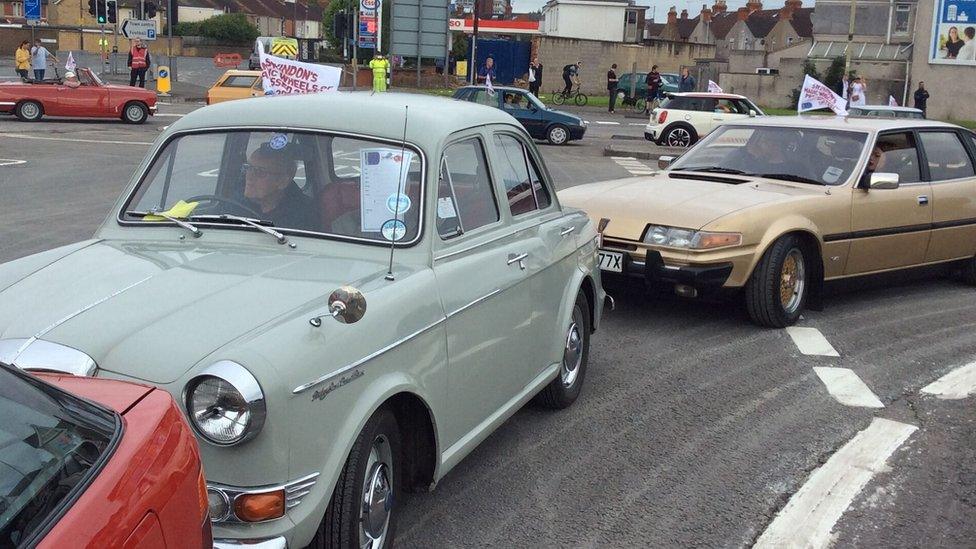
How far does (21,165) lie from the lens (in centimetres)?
1688

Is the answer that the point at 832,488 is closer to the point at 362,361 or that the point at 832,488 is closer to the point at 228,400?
the point at 362,361

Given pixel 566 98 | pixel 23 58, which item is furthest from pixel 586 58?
pixel 23 58

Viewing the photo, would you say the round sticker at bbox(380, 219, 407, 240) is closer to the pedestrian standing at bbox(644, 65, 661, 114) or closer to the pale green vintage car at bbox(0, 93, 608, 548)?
the pale green vintage car at bbox(0, 93, 608, 548)

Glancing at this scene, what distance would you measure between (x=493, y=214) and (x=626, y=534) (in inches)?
63.4

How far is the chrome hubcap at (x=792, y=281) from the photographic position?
26.2 ft

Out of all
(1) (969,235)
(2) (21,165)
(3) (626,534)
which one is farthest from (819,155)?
(2) (21,165)

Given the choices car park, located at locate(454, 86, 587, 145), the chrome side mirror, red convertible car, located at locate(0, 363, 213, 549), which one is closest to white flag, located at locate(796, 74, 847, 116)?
the chrome side mirror

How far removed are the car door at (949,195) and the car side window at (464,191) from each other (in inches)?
213

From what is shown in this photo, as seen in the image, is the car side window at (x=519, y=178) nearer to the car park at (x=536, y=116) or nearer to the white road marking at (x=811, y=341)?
the white road marking at (x=811, y=341)

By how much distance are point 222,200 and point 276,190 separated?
259 millimetres

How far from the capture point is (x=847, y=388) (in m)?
6.69

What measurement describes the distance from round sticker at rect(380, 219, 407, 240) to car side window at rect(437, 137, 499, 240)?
17cm

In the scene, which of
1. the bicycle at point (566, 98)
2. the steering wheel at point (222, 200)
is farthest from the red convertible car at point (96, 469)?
the bicycle at point (566, 98)

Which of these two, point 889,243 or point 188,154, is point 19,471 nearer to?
point 188,154
